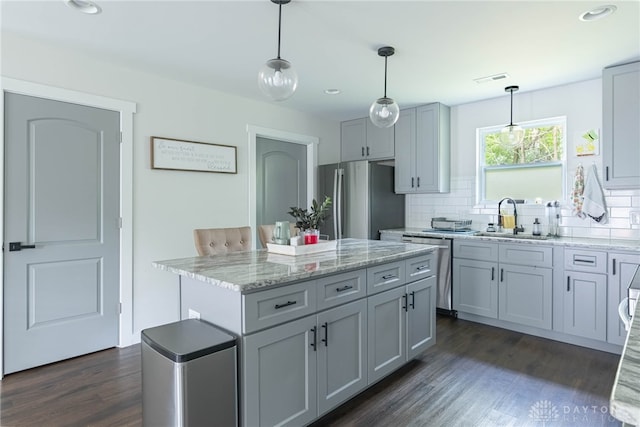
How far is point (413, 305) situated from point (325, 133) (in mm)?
3243

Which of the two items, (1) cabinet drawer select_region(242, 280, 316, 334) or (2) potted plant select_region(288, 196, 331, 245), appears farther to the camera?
(2) potted plant select_region(288, 196, 331, 245)

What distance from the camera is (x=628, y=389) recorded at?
67 centimetres

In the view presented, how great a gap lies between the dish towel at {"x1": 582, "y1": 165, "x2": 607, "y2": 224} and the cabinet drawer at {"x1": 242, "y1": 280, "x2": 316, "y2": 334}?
122 inches

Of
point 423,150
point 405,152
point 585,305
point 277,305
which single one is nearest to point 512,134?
point 423,150

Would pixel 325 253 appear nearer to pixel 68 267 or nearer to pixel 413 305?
pixel 413 305

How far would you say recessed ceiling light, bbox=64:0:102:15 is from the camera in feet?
7.33

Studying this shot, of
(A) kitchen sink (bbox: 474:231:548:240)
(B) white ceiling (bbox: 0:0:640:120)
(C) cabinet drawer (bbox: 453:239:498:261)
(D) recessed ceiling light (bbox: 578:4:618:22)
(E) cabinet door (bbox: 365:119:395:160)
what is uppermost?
(B) white ceiling (bbox: 0:0:640:120)

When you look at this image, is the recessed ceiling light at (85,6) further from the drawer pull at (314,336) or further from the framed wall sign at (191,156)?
the drawer pull at (314,336)

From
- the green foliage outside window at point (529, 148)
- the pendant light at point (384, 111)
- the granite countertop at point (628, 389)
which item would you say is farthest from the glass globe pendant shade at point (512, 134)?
the granite countertop at point (628, 389)

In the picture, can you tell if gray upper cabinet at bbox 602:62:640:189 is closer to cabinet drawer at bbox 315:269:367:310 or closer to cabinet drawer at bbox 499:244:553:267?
cabinet drawer at bbox 499:244:553:267

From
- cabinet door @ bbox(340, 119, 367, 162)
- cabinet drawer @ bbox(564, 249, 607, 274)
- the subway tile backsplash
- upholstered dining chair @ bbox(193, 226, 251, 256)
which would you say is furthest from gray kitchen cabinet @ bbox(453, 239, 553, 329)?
upholstered dining chair @ bbox(193, 226, 251, 256)

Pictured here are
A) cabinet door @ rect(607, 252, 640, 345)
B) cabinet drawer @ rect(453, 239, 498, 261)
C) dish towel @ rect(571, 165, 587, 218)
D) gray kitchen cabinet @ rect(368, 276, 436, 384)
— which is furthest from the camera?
cabinet drawer @ rect(453, 239, 498, 261)

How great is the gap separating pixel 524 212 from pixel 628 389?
386 centimetres

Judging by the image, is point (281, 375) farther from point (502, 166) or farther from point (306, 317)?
point (502, 166)
